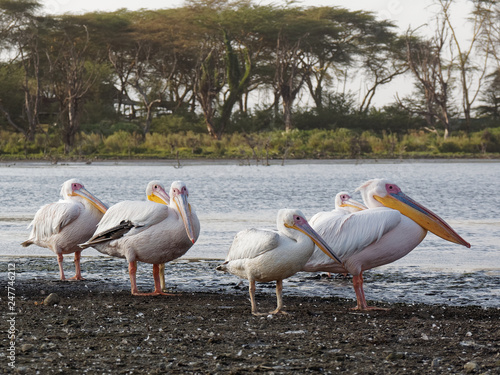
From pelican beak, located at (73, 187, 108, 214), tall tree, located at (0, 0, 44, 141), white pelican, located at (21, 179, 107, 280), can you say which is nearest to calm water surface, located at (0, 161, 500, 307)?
white pelican, located at (21, 179, 107, 280)

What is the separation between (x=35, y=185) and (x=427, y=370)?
46.0ft

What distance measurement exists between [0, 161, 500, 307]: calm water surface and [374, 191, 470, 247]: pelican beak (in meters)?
0.41

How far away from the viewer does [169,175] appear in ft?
68.7

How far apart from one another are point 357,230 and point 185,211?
115 centimetres

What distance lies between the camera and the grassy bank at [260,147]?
29.9m

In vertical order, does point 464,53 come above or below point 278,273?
above

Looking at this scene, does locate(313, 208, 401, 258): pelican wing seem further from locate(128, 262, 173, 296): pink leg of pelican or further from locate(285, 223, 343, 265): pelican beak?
locate(128, 262, 173, 296): pink leg of pelican

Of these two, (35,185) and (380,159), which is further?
(380,159)

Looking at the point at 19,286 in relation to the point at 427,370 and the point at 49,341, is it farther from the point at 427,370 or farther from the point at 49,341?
the point at 427,370

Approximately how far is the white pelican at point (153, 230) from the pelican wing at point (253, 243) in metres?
0.55

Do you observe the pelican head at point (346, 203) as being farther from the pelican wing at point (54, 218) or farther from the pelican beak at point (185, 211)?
the pelican wing at point (54, 218)

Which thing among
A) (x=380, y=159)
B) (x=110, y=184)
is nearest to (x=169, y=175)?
(x=110, y=184)

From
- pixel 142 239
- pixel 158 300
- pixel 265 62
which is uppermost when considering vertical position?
pixel 265 62

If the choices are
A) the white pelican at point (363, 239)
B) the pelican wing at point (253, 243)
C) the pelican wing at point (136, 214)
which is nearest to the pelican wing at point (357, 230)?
the white pelican at point (363, 239)
